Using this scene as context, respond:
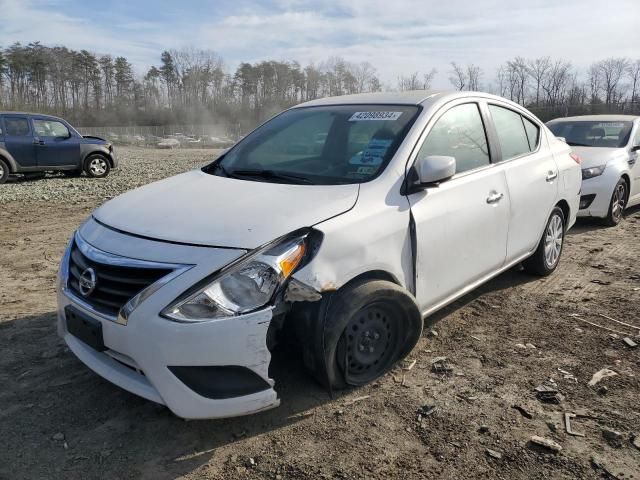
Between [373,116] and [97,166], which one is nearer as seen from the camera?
[373,116]

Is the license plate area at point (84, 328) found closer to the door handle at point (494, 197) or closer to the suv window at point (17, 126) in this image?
the door handle at point (494, 197)

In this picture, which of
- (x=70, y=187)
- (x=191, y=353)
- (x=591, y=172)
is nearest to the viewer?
(x=191, y=353)

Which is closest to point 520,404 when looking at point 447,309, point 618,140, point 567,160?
point 447,309

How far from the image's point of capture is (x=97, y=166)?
48.0 feet

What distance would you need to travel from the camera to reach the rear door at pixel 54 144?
13.5 meters

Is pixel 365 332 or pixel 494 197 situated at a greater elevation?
pixel 494 197

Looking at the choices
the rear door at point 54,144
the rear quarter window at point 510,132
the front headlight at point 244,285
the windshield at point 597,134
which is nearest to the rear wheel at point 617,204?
the windshield at point 597,134

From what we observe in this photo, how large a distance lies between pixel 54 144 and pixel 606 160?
41.3 ft

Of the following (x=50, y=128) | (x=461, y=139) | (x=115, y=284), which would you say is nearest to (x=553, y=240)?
(x=461, y=139)

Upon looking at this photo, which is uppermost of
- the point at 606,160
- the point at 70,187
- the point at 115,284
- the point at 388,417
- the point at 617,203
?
the point at 606,160

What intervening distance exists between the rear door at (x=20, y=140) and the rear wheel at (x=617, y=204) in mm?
12841

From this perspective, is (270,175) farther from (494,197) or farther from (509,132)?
(509,132)

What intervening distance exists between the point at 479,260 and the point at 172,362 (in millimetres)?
2353

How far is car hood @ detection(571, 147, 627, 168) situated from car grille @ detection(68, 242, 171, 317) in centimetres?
684
